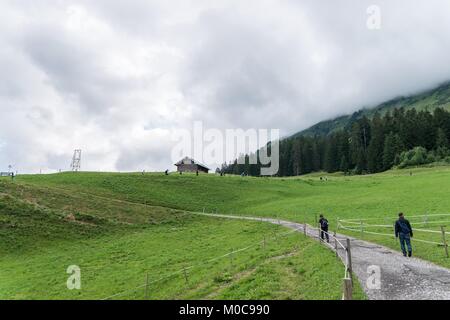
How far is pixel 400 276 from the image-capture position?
55.3ft

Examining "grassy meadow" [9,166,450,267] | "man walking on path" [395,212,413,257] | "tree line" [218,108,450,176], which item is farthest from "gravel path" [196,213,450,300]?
"tree line" [218,108,450,176]

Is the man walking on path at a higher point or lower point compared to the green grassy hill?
higher

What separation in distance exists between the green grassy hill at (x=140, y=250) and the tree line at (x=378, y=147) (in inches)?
3070

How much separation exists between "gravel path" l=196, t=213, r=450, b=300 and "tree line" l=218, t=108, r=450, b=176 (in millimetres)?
106873

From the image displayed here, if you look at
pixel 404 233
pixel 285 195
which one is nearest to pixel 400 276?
pixel 404 233

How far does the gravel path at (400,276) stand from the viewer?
13919mm

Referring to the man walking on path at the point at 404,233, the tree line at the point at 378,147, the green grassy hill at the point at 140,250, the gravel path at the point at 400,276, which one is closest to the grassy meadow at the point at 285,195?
the green grassy hill at the point at 140,250

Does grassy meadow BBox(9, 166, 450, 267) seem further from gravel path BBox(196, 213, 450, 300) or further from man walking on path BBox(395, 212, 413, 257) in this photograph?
gravel path BBox(196, 213, 450, 300)

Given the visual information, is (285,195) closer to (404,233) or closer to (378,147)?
(404,233)

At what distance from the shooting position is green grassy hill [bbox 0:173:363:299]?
62.2 ft

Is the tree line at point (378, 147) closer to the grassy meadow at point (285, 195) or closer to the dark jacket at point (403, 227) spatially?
the grassy meadow at point (285, 195)

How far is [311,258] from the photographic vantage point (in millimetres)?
21797
